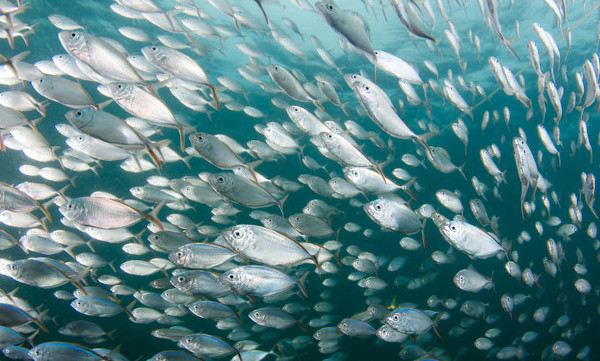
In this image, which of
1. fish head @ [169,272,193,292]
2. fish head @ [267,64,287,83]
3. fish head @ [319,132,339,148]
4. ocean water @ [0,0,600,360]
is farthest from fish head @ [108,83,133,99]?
ocean water @ [0,0,600,360]

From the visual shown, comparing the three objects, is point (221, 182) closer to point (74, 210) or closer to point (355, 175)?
point (74, 210)

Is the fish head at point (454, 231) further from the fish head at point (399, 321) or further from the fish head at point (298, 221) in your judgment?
the fish head at point (298, 221)

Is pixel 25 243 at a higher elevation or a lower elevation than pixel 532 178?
lower

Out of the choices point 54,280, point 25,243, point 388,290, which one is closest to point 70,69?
point 54,280

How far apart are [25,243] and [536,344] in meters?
21.0

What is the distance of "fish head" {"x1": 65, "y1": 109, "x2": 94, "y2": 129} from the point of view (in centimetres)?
271

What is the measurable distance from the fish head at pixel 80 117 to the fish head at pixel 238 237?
1.75 meters

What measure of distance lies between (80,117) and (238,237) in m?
1.97

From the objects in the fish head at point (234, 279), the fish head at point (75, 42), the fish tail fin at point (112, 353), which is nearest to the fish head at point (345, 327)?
the fish head at point (234, 279)

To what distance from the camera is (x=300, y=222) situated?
446cm

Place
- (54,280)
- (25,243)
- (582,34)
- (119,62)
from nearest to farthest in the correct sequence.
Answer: (119,62)
(54,280)
(25,243)
(582,34)

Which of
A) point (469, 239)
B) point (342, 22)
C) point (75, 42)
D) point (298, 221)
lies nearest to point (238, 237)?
point (298, 221)

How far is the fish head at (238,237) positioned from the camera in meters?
2.97

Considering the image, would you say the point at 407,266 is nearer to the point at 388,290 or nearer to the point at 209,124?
the point at 388,290
